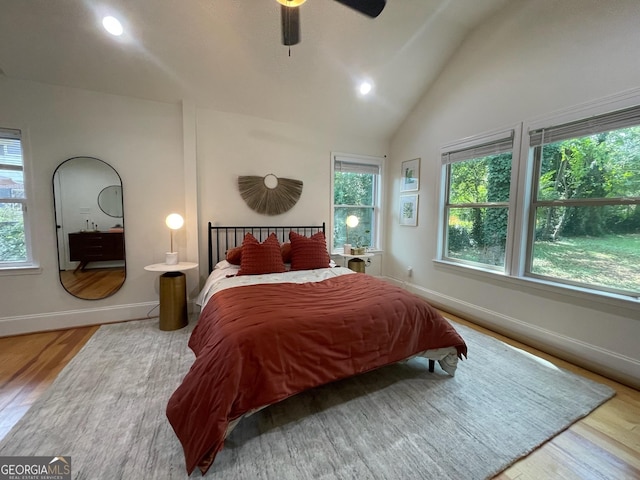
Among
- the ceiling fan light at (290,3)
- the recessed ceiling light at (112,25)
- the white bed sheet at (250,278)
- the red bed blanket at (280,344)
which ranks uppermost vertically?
the recessed ceiling light at (112,25)

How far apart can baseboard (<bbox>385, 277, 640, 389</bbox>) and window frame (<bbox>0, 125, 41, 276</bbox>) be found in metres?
4.84

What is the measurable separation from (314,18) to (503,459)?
361 cm

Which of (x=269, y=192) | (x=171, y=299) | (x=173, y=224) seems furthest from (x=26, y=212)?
(x=269, y=192)

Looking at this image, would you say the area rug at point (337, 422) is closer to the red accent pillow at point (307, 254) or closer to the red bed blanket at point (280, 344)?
the red bed blanket at point (280, 344)

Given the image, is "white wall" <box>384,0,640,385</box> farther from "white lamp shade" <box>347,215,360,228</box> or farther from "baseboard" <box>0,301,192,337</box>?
"baseboard" <box>0,301,192,337</box>

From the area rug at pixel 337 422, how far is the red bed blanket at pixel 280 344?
25 cm

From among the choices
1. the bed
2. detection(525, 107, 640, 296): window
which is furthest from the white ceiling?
the bed

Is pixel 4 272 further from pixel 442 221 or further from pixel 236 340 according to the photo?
pixel 442 221

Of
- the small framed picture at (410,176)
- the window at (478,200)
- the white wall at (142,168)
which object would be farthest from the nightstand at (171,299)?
the window at (478,200)

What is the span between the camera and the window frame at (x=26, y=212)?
2.66 metres

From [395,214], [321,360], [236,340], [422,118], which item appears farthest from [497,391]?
[422,118]

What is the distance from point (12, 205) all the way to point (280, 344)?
3.29 meters

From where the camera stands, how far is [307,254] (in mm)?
3121

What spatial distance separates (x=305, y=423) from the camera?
163 centimetres
